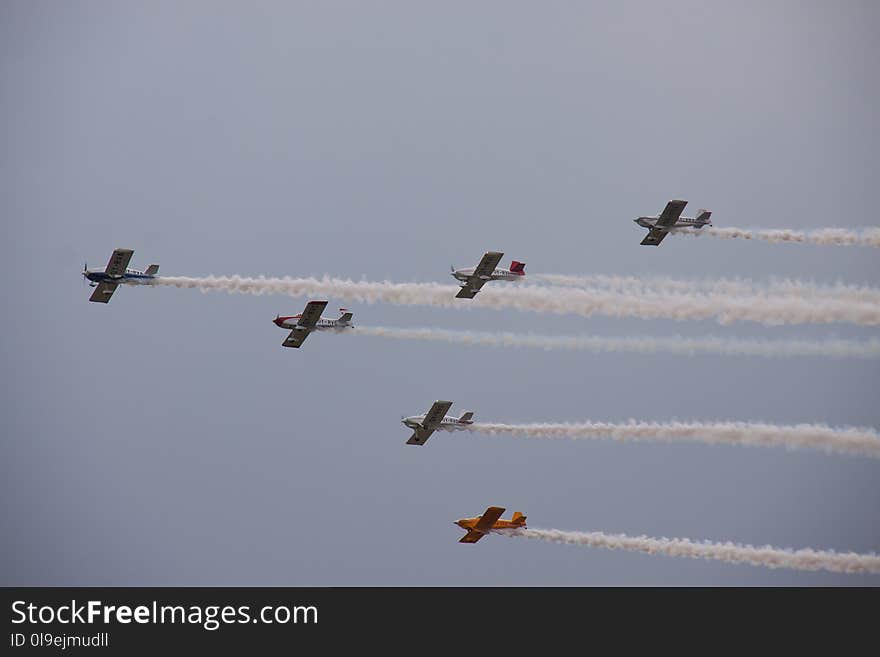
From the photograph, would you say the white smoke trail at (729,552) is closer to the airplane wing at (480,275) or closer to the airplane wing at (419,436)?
the airplane wing at (419,436)

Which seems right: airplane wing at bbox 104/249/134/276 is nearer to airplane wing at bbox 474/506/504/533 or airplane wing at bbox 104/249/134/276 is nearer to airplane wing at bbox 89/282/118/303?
airplane wing at bbox 89/282/118/303

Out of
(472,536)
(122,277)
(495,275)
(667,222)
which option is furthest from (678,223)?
(122,277)

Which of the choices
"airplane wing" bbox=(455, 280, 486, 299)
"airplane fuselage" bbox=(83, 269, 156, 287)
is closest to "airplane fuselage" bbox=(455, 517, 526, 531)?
"airplane wing" bbox=(455, 280, 486, 299)

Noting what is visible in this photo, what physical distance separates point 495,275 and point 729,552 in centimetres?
1738

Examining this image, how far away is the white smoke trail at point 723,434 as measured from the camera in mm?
54906

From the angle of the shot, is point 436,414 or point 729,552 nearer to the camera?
point 729,552

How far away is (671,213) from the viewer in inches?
2746

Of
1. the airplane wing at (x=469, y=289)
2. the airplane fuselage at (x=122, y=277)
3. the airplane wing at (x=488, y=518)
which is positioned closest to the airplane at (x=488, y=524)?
the airplane wing at (x=488, y=518)

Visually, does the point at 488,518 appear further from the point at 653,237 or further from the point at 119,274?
the point at 119,274

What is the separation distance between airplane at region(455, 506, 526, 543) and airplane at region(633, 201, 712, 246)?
14551 millimetres

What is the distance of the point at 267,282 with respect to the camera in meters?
71.9
